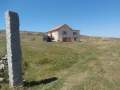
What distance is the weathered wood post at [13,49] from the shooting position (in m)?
14.7

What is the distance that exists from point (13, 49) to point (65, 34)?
1878 inches

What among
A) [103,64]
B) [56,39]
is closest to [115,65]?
[103,64]

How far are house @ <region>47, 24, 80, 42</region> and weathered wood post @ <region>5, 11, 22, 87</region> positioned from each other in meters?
46.1

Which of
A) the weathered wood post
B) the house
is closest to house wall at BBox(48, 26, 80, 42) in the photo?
the house

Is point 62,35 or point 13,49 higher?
point 62,35

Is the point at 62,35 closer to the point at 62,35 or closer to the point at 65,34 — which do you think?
the point at 62,35

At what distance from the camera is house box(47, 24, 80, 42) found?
201 ft

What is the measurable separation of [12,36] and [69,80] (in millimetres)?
4651

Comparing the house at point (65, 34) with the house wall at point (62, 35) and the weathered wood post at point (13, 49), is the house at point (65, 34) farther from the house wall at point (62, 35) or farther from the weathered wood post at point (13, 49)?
the weathered wood post at point (13, 49)

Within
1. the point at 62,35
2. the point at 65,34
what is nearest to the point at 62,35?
the point at 62,35

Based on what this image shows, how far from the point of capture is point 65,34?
6216 centimetres

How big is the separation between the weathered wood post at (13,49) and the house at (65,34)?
46.1 m

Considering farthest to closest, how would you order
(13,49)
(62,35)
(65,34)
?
(65,34)
(62,35)
(13,49)

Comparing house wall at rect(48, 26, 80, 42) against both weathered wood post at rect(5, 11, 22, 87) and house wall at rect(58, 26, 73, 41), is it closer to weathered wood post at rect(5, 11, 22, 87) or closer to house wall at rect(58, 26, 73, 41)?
house wall at rect(58, 26, 73, 41)
